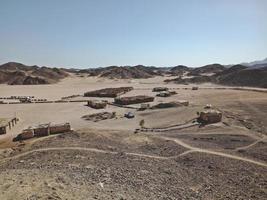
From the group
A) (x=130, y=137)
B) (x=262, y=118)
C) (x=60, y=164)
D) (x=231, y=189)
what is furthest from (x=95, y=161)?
(x=262, y=118)

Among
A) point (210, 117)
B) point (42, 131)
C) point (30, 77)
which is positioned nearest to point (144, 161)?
point (42, 131)

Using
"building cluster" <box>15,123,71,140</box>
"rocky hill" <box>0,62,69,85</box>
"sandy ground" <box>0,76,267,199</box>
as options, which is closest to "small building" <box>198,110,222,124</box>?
"sandy ground" <box>0,76,267,199</box>

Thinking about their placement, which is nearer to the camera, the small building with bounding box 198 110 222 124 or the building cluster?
the building cluster

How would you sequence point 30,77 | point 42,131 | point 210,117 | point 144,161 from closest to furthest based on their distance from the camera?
point 144,161
point 42,131
point 210,117
point 30,77

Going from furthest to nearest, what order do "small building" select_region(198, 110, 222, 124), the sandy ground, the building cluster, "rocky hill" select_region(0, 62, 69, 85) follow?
"rocky hill" select_region(0, 62, 69, 85)
"small building" select_region(198, 110, 222, 124)
the building cluster
the sandy ground

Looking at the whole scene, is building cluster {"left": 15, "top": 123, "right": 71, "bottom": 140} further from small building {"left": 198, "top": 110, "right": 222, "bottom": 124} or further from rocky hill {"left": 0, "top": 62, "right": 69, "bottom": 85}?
rocky hill {"left": 0, "top": 62, "right": 69, "bottom": 85}

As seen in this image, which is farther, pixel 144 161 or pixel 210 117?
pixel 210 117

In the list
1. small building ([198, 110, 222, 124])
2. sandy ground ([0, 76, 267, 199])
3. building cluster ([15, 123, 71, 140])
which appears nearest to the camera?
sandy ground ([0, 76, 267, 199])

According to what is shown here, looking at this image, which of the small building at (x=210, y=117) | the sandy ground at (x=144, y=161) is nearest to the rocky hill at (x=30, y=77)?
the sandy ground at (x=144, y=161)

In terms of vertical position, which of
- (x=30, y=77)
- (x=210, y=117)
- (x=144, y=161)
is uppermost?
(x=30, y=77)

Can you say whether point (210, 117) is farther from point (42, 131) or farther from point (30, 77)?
point (30, 77)

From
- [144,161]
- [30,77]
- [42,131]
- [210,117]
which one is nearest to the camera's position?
[144,161]

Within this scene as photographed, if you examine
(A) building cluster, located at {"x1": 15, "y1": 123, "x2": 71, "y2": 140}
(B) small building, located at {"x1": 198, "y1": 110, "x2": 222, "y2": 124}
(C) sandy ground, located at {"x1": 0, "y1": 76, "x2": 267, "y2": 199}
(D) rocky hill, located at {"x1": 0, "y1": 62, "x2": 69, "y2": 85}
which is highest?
(D) rocky hill, located at {"x1": 0, "y1": 62, "x2": 69, "y2": 85}

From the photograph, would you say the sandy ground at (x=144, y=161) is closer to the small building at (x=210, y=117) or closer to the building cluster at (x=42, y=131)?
the small building at (x=210, y=117)
